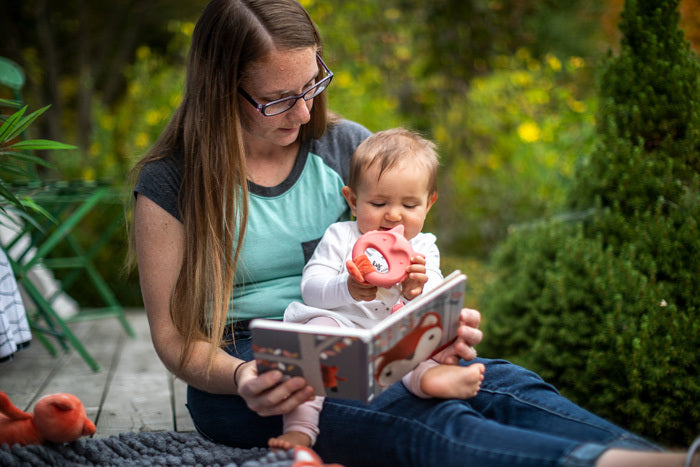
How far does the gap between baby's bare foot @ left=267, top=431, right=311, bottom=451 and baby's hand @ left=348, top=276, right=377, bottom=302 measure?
0.37m

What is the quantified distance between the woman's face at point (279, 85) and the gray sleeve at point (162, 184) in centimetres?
27

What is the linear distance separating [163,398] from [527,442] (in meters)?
1.71

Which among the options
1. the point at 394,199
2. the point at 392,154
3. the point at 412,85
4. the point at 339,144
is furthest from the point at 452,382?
the point at 412,85

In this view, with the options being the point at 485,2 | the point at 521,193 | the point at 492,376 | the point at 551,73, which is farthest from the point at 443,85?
the point at 492,376

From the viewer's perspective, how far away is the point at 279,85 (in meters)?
1.72

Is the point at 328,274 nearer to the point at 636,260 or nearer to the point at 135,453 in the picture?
the point at 135,453

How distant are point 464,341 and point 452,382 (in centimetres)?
11

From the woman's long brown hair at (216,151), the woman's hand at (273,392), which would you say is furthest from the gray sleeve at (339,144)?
the woman's hand at (273,392)

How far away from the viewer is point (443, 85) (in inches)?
256

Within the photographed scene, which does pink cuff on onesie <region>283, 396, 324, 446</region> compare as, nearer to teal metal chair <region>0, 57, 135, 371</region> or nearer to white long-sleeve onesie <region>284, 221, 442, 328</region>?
white long-sleeve onesie <region>284, 221, 442, 328</region>

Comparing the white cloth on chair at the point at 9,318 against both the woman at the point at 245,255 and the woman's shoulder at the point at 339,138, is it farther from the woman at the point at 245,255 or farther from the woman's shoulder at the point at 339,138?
the woman's shoulder at the point at 339,138

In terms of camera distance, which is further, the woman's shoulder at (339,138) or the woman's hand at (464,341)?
the woman's shoulder at (339,138)

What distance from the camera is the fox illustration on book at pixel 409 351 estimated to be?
1.39 m

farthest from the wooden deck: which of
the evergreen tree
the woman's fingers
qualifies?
the evergreen tree
